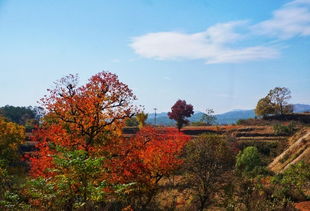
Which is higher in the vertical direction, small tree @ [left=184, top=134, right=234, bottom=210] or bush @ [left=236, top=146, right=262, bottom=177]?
small tree @ [left=184, top=134, right=234, bottom=210]

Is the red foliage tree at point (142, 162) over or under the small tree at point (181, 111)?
under

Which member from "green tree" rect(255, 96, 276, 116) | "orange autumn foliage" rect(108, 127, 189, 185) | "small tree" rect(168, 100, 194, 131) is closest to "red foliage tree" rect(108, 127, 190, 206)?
"orange autumn foliage" rect(108, 127, 189, 185)

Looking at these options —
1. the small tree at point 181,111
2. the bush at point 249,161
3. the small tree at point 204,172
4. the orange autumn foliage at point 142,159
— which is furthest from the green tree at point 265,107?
the small tree at point 204,172

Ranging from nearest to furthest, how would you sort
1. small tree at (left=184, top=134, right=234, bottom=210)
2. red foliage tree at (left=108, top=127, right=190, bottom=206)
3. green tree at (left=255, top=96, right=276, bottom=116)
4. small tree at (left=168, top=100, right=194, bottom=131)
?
small tree at (left=184, top=134, right=234, bottom=210) < red foliage tree at (left=108, top=127, right=190, bottom=206) < small tree at (left=168, top=100, right=194, bottom=131) < green tree at (left=255, top=96, right=276, bottom=116)

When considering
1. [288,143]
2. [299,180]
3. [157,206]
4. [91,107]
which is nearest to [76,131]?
[91,107]

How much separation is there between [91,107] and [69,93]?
7.48 ft

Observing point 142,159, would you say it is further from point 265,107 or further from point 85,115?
point 265,107

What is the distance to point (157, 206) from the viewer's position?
26266 mm

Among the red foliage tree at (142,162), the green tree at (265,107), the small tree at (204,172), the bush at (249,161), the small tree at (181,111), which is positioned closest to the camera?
the small tree at (204,172)

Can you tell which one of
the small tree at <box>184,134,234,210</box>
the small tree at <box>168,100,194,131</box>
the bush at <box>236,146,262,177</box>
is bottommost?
the bush at <box>236,146,262,177</box>

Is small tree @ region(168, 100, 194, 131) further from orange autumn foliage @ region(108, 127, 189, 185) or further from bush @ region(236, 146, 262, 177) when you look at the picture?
orange autumn foliage @ region(108, 127, 189, 185)

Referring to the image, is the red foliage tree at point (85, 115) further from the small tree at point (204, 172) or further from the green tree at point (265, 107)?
the green tree at point (265, 107)

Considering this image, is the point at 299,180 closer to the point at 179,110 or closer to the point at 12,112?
the point at 179,110

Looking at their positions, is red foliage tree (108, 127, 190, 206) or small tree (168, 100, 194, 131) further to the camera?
small tree (168, 100, 194, 131)
